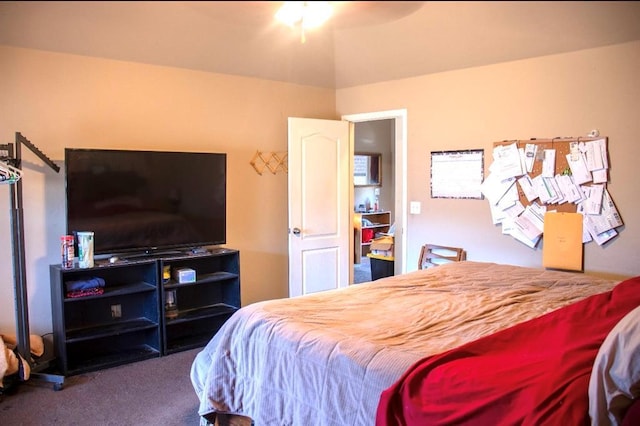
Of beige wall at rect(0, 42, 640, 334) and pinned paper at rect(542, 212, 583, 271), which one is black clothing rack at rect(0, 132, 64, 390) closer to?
beige wall at rect(0, 42, 640, 334)

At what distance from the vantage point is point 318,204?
463 cm

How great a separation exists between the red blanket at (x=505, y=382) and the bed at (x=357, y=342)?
0.01 metres

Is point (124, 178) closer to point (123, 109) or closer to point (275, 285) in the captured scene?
point (123, 109)

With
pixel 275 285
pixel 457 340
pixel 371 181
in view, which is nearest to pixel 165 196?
pixel 275 285

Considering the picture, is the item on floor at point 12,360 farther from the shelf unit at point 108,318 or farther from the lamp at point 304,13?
the lamp at point 304,13

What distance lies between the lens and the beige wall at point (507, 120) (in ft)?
10.3

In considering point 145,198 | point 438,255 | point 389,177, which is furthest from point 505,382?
point 389,177

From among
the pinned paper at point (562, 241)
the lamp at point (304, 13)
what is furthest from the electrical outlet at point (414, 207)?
the lamp at point (304, 13)

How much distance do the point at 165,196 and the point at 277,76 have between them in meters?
1.57

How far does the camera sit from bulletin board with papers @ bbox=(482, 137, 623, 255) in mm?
3254

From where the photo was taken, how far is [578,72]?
10.8ft

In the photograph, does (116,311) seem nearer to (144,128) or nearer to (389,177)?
(144,128)

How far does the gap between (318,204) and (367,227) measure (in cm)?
334

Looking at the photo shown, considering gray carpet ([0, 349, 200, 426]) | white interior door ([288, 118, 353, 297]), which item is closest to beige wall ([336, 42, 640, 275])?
white interior door ([288, 118, 353, 297])
